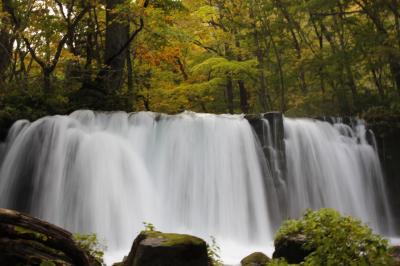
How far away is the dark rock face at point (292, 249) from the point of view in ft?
21.7

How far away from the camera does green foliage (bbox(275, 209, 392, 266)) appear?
4.70m

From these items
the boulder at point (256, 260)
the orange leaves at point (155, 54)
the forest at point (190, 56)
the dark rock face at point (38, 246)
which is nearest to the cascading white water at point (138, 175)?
the forest at point (190, 56)

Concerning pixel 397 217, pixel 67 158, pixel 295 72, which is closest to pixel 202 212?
pixel 67 158

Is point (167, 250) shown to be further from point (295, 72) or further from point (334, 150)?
point (295, 72)

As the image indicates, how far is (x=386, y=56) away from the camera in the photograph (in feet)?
48.6

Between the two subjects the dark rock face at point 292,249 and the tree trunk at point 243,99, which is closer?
the dark rock face at point 292,249

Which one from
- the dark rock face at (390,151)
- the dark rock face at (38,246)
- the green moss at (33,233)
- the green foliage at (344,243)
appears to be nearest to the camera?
the dark rock face at (38,246)

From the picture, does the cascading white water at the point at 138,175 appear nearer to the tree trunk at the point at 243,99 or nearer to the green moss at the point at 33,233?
the green moss at the point at 33,233

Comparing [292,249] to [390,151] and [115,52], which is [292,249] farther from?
[115,52]

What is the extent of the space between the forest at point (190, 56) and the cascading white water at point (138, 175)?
1.69 meters

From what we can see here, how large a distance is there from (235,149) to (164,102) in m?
6.99

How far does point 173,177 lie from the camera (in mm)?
11312

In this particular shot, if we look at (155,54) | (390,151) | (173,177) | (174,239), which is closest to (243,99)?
(155,54)

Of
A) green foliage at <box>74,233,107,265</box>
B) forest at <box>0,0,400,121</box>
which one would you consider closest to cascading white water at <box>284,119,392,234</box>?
forest at <box>0,0,400,121</box>
